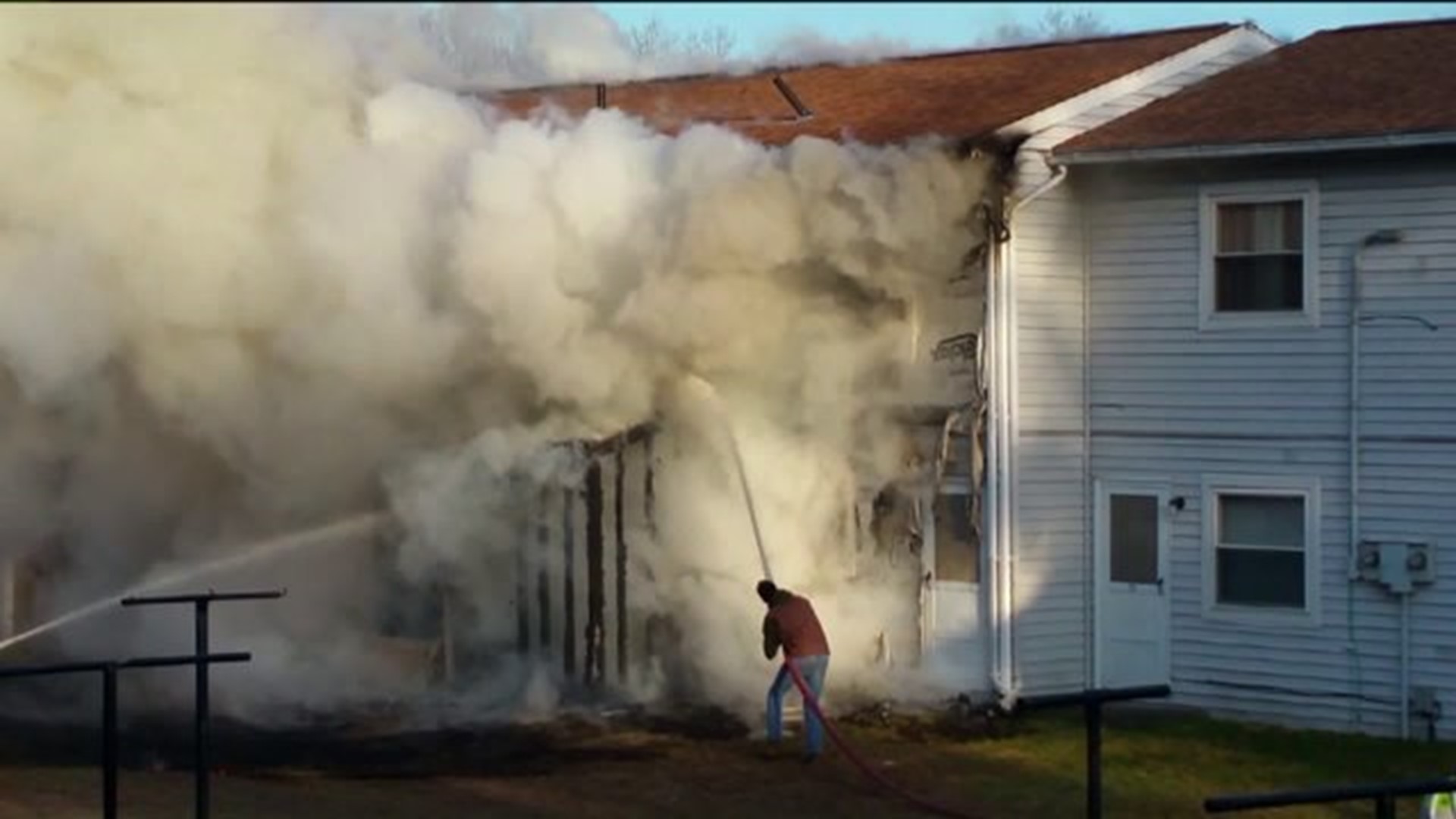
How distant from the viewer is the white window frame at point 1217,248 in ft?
65.9

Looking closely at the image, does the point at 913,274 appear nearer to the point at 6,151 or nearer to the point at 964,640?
the point at 964,640

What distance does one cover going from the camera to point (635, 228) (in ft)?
63.8

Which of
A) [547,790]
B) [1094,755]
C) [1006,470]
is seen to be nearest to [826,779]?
[547,790]

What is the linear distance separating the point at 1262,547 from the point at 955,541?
269cm

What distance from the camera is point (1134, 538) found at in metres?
21.2

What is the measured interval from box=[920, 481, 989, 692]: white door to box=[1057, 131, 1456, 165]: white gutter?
3116mm

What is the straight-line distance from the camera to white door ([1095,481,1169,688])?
2095 cm

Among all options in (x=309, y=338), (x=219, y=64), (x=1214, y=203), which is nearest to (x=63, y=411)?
(x=309, y=338)

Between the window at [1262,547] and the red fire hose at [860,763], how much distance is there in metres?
3.78

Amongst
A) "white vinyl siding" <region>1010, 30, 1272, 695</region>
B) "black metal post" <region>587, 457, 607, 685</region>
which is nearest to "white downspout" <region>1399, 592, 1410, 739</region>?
"white vinyl siding" <region>1010, 30, 1272, 695</region>

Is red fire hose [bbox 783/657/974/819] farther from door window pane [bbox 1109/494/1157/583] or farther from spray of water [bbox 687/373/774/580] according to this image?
door window pane [bbox 1109/494/1157/583]

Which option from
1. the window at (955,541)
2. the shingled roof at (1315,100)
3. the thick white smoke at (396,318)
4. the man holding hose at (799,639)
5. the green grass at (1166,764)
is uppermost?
the shingled roof at (1315,100)

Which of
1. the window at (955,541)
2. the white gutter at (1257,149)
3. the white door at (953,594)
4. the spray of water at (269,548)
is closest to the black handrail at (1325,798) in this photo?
the white gutter at (1257,149)

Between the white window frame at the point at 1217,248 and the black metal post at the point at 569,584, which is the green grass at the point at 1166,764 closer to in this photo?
the black metal post at the point at 569,584
